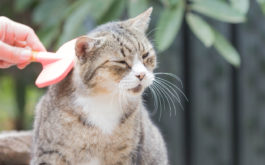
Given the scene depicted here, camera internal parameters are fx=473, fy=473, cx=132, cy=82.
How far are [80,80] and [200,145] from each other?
6.73 feet

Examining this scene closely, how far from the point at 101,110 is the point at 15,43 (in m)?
0.51

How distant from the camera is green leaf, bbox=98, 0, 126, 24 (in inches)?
108

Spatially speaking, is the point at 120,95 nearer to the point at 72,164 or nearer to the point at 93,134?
the point at 93,134

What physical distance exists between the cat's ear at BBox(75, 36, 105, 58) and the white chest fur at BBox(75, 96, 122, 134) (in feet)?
0.70

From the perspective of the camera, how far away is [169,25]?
8.31 feet

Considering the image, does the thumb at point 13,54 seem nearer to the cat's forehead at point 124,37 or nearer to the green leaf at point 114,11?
the cat's forehead at point 124,37

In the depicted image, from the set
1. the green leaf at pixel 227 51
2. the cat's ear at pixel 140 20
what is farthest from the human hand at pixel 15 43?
the green leaf at pixel 227 51

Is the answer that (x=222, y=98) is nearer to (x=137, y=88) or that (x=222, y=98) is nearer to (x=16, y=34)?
(x=137, y=88)

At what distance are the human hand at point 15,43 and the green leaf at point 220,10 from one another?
91 cm

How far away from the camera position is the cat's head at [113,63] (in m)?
2.06

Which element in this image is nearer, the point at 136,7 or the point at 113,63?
the point at 113,63

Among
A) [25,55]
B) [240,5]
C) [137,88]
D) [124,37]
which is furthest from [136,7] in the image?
[25,55]

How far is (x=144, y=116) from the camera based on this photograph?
98.9 inches

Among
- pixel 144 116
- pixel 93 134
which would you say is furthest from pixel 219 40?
pixel 93 134
